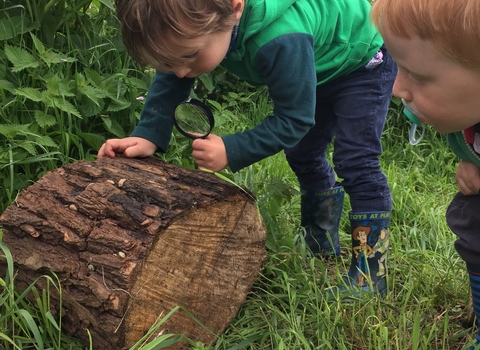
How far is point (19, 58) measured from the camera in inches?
108

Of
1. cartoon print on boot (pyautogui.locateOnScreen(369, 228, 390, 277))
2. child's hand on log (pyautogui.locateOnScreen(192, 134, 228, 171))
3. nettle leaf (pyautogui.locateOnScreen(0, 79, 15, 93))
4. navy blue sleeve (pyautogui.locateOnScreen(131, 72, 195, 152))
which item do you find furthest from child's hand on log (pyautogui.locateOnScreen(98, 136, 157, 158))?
cartoon print on boot (pyautogui.locateOnScreen(369, 228, 390, 277))

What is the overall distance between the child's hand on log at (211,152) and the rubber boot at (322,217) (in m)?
0.79

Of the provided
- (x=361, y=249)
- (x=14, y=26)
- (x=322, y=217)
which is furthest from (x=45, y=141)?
(x=361, y=249)

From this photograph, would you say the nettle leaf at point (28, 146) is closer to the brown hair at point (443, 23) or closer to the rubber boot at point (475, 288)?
the brown hair at point (443, 23)

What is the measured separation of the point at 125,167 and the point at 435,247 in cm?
148

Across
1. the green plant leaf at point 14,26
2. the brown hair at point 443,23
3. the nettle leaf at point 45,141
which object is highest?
the brown hair at point 443,23

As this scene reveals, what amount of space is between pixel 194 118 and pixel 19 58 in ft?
3.38

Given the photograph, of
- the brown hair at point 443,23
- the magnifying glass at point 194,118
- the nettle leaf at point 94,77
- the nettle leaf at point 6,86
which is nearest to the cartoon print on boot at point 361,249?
the magnifying glass at point 194,118

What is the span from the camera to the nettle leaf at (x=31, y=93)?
261cm

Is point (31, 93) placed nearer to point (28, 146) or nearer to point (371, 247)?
point (28, 146)

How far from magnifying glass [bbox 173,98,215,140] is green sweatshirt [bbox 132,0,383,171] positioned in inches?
4.0

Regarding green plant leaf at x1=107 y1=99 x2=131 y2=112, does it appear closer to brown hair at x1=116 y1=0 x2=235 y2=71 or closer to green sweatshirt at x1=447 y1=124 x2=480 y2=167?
brown hair at x1=116 y1=0 x2=235 y2=71

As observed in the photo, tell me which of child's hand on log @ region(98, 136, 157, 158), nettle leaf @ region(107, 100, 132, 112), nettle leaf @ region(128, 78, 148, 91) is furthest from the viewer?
nettle leaf @ region(128, 78, 148, 91)

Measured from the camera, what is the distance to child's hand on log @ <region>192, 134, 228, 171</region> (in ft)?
6.80
